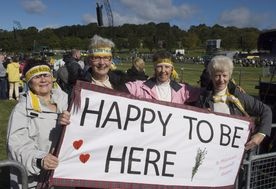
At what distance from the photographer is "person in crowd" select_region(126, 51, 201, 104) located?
14.2 feet

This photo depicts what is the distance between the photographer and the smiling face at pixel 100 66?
13.7ft

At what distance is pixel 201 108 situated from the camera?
403cm

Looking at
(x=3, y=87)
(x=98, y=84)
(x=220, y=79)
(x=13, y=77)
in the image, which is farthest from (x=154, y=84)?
(x=3, y=87)

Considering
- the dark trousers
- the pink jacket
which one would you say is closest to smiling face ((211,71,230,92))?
the pink jacket

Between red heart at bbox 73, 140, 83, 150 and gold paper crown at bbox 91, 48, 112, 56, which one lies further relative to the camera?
gold paper crown at bbox 91, 48, 112, 56

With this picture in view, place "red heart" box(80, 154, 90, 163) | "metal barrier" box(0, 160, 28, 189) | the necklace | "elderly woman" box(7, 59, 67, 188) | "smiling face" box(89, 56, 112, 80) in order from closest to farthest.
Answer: "metal barrier" box(0, 160, 28, 189) → "elderly woman" box(7, 59, 67, 188) → the necklace → "red heart" box(80, 154, 90, 163) → "smiling face" box(89, 56, 112, 80)

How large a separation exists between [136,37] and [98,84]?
492ft

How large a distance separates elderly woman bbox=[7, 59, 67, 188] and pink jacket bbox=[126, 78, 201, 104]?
1018mm

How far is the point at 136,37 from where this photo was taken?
15262 centimetres

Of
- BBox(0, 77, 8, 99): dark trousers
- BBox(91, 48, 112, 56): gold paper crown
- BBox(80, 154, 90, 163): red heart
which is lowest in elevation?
BBox(0, 77, 8, 99): dark trousers

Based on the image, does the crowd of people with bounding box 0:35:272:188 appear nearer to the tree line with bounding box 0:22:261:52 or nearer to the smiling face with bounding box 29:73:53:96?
the smiling face with bounding box 29:73:53:96

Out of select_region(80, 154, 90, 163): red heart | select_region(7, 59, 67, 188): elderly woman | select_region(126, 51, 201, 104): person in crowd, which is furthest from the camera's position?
select_region(126, 51, 201, 104): person in crowd

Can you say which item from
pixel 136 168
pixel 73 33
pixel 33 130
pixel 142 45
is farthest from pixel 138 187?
pixel 73 33

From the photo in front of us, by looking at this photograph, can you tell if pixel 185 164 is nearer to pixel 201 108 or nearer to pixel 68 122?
pixel 201 108
